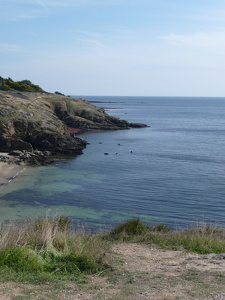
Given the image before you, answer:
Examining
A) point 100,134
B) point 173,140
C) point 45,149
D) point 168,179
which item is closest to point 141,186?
point 168,179

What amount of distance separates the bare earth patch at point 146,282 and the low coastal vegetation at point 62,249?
0.38 meters

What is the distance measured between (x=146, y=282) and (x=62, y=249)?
8.68 feet

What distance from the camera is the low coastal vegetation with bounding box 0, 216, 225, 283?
9.31 metres

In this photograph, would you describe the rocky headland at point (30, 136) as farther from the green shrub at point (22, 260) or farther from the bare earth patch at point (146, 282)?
the green shrub at point (22, 260)

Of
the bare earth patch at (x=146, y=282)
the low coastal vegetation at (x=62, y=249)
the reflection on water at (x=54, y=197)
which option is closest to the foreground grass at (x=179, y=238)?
the low coastal vegetation at (x=62, y=249)

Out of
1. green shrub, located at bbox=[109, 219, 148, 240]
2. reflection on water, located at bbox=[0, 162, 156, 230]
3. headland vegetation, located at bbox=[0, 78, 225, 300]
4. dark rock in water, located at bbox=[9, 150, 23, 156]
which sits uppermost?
headland vegetation, located at bbox=[0, 78, 225, 300]

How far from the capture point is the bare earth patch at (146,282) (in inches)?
314

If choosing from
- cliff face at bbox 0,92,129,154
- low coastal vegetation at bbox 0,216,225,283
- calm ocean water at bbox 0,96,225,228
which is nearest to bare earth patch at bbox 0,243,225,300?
low coastal vegetation at bbox 0,216,225,283

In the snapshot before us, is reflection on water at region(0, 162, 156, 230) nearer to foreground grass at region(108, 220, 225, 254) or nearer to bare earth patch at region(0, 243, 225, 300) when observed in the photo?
foreground grass at region(108, 220, 225, 254)

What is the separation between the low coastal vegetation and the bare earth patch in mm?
378

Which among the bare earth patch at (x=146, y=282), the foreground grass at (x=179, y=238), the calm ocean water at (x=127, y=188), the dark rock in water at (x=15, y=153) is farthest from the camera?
the dark rock in water at (x=15, y=153)

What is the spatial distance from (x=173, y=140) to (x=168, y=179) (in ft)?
106

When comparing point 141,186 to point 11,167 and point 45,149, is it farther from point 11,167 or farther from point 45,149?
point 45,149

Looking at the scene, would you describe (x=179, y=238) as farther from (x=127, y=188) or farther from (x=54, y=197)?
(x=127, y=188)
